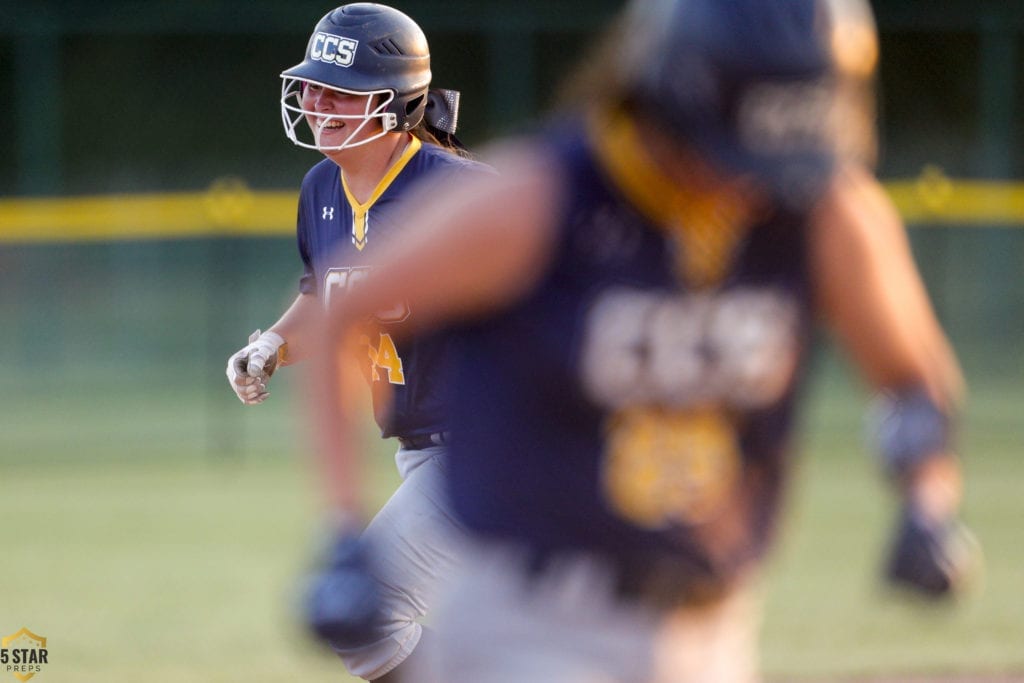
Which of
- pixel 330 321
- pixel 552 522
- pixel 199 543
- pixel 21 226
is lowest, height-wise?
pixel 199 543

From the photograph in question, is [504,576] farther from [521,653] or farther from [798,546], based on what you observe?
[798,546]

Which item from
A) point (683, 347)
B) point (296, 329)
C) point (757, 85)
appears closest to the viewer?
point (757, 85)

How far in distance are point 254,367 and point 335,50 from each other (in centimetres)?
92

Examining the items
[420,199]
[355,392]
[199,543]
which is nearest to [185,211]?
[199,543]

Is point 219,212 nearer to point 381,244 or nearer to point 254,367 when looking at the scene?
point 381,244

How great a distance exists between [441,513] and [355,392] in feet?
5.90

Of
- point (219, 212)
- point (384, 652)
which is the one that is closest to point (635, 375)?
point (384, 652)

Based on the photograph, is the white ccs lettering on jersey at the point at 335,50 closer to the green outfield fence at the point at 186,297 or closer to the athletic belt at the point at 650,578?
the athletic belt at the point at 650,578

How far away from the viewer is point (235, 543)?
29.5ft

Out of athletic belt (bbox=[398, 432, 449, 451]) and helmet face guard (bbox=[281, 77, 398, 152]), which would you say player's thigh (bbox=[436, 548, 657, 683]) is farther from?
helmet face guard (bbox=[281, 77, 398, 152])

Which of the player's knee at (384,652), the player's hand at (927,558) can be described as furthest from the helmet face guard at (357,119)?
the player's hand at (927,558)

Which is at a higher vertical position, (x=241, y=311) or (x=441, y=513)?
(x=441, y=513)

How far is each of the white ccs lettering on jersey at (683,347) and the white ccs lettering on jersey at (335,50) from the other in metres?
2.54

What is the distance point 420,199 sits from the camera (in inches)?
187
